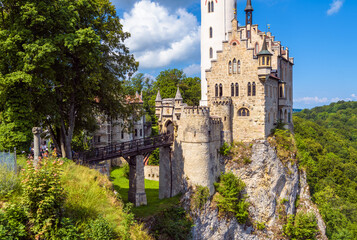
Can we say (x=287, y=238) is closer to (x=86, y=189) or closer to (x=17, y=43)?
(x=86, y=189)

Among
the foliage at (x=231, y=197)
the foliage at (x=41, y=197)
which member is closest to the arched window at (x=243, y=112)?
the foliage at (x=231, y=197)

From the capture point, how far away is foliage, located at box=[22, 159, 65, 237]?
417 inches

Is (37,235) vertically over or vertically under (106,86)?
under

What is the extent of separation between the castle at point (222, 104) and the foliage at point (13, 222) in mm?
20768

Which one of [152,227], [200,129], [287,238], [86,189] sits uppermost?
[200,129]

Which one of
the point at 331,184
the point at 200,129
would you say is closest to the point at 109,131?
the point at 200,129

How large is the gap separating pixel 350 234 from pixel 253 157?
2428cm

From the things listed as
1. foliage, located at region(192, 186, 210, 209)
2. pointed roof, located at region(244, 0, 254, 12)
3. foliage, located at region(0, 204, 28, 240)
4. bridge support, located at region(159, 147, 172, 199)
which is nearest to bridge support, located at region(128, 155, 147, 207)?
bridge support, located at region(159, 147, 172, 199)

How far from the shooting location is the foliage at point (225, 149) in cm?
3412

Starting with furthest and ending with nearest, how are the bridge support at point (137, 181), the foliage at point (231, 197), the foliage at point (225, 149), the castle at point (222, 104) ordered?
the foliage at point (225, 149) → the foliage at point (231, 197) → the castle at point (222, 104) → the bridge support at point (137, 181)

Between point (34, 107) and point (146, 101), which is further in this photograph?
point (146, 101)

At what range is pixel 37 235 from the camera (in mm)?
10438

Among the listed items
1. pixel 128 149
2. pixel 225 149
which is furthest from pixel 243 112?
pixel 128 149

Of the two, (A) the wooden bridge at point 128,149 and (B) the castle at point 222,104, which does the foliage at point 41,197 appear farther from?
(B) the castle at point 222,104
